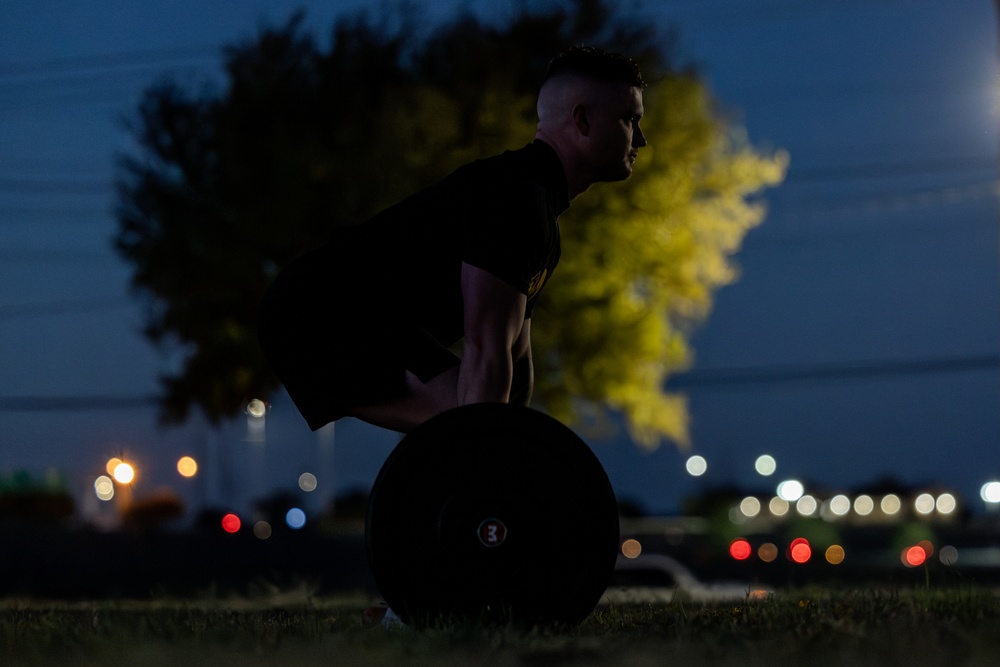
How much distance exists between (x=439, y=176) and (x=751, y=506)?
53398mm

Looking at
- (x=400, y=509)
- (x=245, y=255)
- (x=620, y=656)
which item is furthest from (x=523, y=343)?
(x=245, y=255)

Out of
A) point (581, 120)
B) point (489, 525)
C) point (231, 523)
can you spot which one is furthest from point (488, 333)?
point (231, 523)

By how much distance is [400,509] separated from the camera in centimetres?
414

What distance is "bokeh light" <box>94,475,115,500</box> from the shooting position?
53719 mm

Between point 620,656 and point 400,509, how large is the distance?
3.44 ft

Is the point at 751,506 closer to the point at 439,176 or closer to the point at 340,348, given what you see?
the point at 439,176

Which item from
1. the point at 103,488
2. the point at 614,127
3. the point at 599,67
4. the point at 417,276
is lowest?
the point at 417,276

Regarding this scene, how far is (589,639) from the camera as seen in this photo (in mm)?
3789

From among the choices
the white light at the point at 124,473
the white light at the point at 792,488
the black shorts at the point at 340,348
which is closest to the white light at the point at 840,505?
the white light at the point at 792,488

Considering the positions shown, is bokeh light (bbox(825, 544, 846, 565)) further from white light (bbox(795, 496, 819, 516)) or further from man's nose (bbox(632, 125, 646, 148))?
white light (bbox(795, 496, 819, 516))

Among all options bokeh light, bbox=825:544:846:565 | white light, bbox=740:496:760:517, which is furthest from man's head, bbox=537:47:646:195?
white light, bbox=740:496:760:517

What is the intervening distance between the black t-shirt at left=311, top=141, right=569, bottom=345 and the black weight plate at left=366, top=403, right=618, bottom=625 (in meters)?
0.59

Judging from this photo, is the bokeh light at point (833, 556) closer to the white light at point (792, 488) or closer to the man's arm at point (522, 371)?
the white light at point (792, 488)

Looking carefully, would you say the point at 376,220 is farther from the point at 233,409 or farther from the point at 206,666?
the point at 233,409
